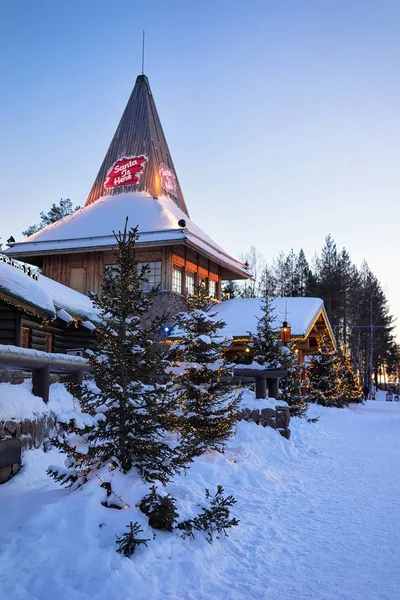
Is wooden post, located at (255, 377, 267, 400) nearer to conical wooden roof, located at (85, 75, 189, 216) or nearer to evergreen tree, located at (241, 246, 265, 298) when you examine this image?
conical wooden roof, located at (85, 75, 189, 216)

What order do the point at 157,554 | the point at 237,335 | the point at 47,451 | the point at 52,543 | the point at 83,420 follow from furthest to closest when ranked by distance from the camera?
the point at 237,335 → the point at 47,451 → the point at 83,420 → the point at 157,554 → the point at 52,543

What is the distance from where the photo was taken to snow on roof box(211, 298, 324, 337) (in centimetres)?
2294

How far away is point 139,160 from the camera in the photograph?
2656cm

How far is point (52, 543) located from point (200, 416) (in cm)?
477

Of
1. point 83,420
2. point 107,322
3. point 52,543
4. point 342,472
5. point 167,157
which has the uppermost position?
point 167,157

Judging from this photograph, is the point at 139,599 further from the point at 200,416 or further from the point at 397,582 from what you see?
the point at 200,416

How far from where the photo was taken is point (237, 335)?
22.6 metres

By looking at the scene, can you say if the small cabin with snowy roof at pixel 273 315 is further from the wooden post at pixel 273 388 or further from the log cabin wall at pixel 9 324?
the log cabin wall at pixel 9 324

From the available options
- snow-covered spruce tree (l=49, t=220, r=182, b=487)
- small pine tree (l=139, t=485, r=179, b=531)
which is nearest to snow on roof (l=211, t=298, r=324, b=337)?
snow-covered spruce tree (l=49, t=220, r=182, b=487)

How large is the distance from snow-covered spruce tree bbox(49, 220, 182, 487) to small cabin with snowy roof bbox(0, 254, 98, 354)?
81.8 inches

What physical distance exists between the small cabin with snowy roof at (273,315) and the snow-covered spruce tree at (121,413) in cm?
1630

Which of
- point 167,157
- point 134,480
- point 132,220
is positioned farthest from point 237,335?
point 134,480

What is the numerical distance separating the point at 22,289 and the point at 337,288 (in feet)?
149

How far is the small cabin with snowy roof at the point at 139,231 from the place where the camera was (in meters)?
22.8
